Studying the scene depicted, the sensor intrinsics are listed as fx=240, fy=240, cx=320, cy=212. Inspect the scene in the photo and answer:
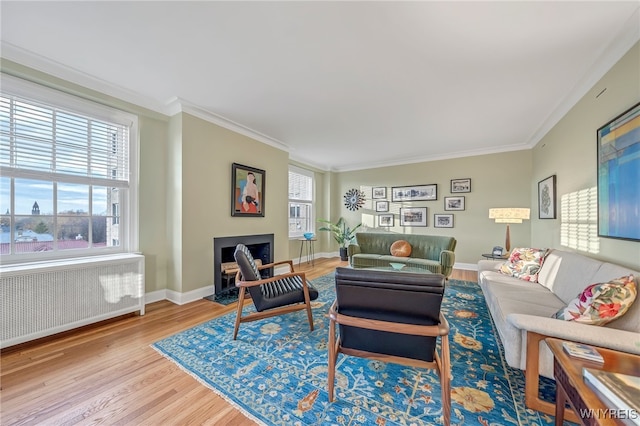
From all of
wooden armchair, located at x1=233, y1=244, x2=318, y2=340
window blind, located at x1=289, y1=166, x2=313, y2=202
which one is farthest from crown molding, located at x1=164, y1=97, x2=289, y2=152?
wooden armchair, located at x1=233, y1=244, x2=318, y2=340

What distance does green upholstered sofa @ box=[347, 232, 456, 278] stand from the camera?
411 cm

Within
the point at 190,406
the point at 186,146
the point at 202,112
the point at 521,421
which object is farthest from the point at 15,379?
the point at 521,421

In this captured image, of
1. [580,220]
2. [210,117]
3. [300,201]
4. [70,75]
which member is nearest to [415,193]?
[300,201]

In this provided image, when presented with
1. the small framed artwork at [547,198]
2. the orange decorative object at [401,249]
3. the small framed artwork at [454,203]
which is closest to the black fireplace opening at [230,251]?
the orange decorative object at [401,249]

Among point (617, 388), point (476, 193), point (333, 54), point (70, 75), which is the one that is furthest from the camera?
point (476, 193)

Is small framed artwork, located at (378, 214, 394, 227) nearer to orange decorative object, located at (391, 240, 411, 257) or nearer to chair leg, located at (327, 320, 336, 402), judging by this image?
orange decorative object, located at (391, 240, 411, 257)

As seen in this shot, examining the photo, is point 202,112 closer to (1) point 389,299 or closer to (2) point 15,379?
(2) point 15,379

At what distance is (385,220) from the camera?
6297 mm

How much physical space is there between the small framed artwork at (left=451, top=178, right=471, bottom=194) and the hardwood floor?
18.5ft

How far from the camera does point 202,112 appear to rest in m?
3.42

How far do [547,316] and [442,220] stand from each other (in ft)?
12.9

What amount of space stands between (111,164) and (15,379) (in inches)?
86.8

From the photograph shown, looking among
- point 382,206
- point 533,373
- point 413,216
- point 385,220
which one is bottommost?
point 533,373

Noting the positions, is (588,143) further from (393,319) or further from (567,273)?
(393,319)
